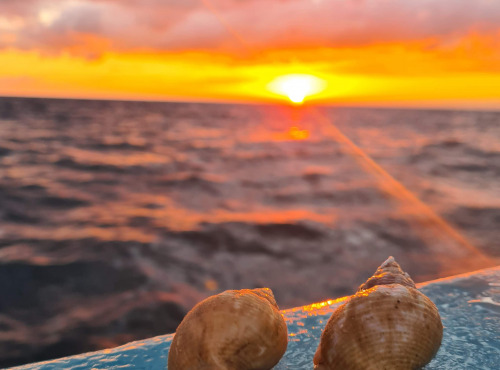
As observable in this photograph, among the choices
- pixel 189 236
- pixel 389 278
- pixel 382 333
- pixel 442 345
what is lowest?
pixel 442 345

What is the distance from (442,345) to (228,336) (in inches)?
34.9

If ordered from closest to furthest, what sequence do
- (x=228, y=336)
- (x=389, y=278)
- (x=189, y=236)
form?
(x=228, y=336), (x=389, y=278), (x=189, y=236)

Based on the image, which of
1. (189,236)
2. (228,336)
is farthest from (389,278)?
(189,236)

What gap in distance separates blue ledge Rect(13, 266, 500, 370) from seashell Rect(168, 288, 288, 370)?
0.88 feet

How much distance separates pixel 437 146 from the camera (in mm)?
28078

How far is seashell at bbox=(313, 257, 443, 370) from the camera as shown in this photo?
1.20m

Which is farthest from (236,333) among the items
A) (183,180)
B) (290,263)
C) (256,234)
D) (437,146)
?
(437,146)

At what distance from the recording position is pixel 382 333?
3.97 feet

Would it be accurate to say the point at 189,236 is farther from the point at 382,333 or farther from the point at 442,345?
the point at 382,333

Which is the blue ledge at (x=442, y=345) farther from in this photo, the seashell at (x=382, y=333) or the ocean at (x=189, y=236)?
the ocean at (x=189, y=236)

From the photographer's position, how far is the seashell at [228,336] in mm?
1180

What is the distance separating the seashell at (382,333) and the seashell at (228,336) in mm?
184

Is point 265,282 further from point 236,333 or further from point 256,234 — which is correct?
point 236,333

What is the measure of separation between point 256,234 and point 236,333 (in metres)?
7.54
